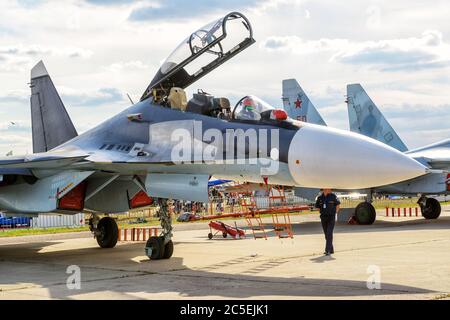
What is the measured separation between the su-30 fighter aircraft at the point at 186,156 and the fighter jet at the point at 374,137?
36.4 feet

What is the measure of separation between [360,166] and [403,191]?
1359 cm

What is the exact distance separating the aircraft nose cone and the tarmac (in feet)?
4.01

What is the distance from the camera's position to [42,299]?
276 inches

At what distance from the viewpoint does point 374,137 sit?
24.4m

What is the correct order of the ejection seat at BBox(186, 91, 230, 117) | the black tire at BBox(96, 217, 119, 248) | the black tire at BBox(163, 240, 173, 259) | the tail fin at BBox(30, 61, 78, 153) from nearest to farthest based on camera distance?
the ejection seat at BBox(186, 91, 230, 117)
the black tire at BBox(163, 240, 173, 259)
the black tire at BBox(96, 217, 119, 248)
the tail fin at BBox(30, 61, 78, 153)

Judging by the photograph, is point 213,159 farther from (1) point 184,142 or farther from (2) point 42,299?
(2) point 42,299

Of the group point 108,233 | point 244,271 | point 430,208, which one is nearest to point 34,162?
point 244,271

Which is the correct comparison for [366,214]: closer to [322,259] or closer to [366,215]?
[366,215]

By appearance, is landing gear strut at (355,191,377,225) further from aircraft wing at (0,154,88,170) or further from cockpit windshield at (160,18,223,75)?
aircraft wing at (0,154,88,170)

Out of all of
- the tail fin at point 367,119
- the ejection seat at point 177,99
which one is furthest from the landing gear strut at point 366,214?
the ejection seat at point 177,99

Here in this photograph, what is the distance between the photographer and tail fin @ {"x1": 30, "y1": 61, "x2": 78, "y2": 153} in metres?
15.6

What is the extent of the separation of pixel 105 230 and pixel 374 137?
13.6 m

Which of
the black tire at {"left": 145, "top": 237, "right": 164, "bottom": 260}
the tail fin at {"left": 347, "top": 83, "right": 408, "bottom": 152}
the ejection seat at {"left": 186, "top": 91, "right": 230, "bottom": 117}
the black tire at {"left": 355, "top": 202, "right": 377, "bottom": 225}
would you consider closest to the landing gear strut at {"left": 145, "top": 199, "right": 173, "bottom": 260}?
the black tire at {"left": 145, "top": 237, "right": 164, "bottom": 260}

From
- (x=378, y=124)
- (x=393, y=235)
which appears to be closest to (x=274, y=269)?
(x=393, y=235)
